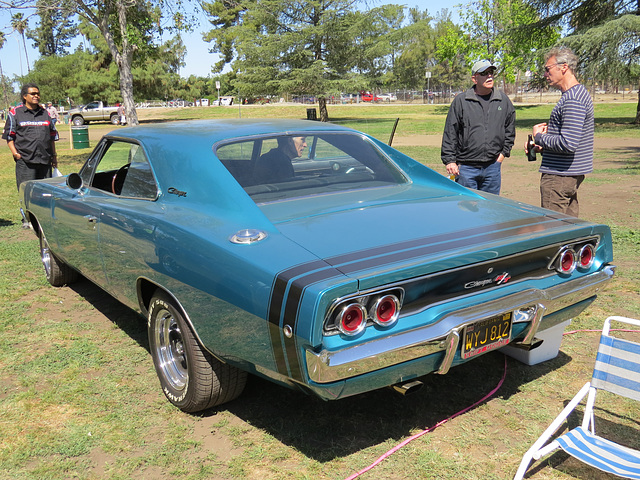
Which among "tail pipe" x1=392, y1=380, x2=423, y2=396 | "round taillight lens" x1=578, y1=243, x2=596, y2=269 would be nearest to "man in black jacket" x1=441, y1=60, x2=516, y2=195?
"round taillight lens" x1=578, y1=243, x2=596, y2=269

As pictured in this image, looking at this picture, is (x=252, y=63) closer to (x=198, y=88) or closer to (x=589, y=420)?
(x=198, y=88)

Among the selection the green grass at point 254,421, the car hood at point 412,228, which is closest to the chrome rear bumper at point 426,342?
the car hood at point 412,228

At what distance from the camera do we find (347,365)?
8.04 feet

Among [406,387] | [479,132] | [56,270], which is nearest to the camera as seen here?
[406,387]

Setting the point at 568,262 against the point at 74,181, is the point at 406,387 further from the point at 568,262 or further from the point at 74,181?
the point at 74,181

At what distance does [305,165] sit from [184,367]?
4.92 feet

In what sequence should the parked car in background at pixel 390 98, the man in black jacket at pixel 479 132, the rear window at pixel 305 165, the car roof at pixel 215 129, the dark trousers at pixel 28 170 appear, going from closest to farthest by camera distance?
1. the rear window at pixel 305 165
2. the car roof at pixel 215 129
3. the man in black jacket at pixel 479 132
4. the dark trousers at pixel 28 170
5. the parked car in background at pixel 390 98

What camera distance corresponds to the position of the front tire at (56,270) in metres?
5.65

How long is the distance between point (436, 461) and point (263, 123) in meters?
2.50

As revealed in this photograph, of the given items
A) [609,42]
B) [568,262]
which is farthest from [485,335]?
[609,42]

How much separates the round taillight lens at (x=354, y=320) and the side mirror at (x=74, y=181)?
2.89m

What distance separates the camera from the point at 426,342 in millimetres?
2627

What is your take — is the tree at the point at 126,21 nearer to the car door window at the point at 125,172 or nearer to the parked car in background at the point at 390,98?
the car door window at the point at 125,172

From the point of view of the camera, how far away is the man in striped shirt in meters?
4.66
